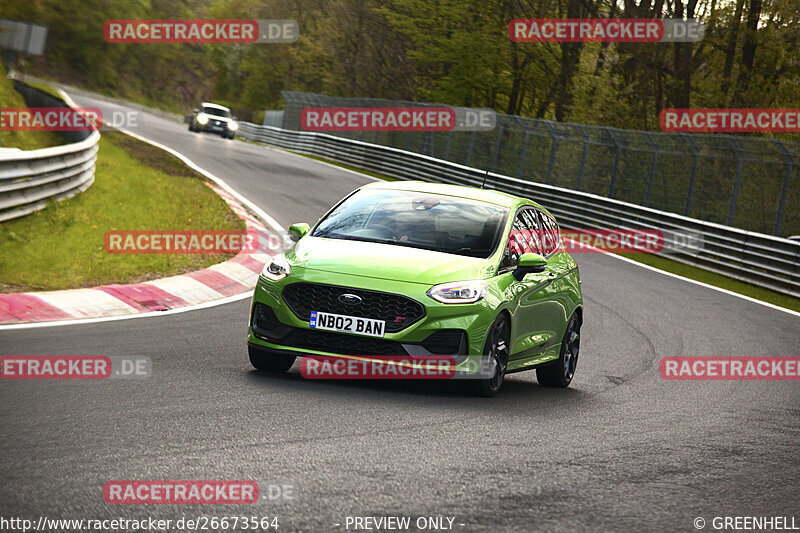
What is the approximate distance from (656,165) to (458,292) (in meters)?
20.8

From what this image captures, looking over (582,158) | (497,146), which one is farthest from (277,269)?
(497,146)

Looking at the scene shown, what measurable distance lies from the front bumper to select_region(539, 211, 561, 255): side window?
2123 mm

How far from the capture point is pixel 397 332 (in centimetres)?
771

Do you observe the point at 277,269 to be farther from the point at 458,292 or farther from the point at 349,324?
the point at 458,292

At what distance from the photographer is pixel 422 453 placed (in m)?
6.07

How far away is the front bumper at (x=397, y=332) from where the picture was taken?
7.74 metres

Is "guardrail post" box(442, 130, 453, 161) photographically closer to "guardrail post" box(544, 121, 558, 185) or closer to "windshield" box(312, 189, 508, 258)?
"guardrail post" box(544, 121, 558, 185)

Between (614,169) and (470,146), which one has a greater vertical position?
(614,169)

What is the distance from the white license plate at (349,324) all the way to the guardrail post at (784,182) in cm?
1726

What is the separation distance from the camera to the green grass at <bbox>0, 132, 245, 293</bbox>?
40.2 ft

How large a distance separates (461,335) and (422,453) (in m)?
1.82

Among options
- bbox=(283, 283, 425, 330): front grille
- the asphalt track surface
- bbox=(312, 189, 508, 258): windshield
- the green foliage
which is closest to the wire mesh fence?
the green foliage

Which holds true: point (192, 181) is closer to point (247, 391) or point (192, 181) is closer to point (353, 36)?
point (247, 391)

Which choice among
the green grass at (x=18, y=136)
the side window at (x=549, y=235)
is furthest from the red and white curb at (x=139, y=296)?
the green grass at (x=18, y=136)
